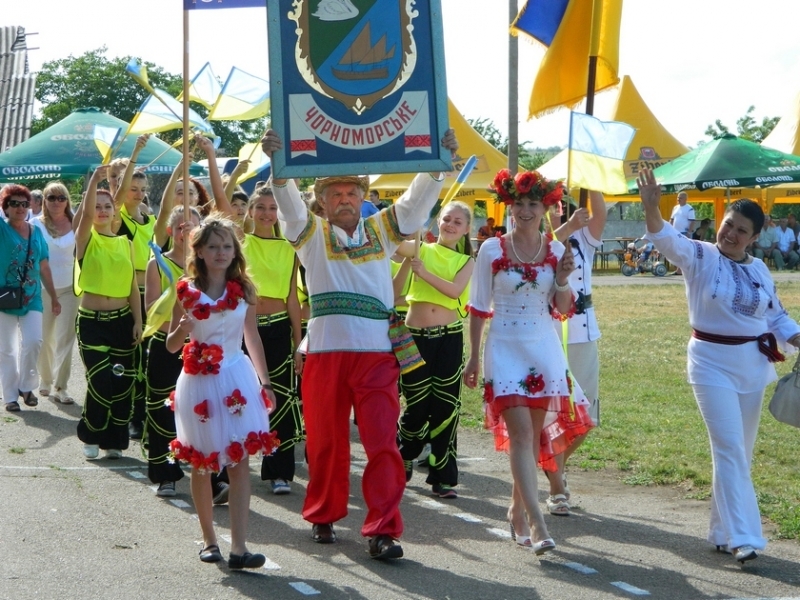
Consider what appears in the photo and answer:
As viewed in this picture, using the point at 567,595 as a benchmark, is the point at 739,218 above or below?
above

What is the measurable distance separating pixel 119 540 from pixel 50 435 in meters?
3.69

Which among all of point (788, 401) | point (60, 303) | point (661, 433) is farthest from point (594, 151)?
point (60, 303)

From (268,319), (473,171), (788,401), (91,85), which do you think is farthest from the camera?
(91,85)

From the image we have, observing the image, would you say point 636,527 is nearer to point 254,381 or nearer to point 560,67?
point 254,381

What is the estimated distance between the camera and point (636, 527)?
6.83 metres

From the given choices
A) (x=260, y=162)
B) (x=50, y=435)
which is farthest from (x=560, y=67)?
(x=50, y=435)

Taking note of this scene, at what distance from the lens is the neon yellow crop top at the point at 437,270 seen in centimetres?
813

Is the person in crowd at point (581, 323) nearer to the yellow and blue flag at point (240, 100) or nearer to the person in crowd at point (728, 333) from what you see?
the person in crowd at point (728, 333)

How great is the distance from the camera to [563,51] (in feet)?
25.5

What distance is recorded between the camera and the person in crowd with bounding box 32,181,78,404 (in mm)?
11484

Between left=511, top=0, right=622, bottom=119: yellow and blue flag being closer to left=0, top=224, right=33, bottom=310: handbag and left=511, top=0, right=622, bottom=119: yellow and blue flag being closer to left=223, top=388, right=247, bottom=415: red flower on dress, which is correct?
left=223, top=388, right=247, bottom=415: red flower on dress

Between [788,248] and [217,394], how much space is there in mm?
31021

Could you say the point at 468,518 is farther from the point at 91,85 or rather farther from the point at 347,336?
the point at 91,85

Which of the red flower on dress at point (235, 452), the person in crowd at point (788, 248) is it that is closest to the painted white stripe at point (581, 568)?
the red flower on dress at point (235, 452)
